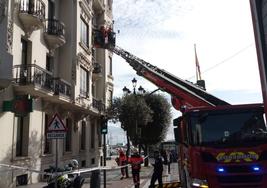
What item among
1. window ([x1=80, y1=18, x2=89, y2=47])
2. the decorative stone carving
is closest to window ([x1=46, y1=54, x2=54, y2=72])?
window ([x1=80, y1=18, x2=89, y2=47])

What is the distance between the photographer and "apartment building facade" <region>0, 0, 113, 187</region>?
653 inches

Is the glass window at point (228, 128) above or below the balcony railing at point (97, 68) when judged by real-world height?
below

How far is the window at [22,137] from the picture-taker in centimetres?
1858

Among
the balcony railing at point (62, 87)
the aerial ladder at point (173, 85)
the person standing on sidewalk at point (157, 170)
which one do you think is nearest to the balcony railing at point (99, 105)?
the aerial ladder at point (173, 85)

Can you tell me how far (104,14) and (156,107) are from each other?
35.9 feet

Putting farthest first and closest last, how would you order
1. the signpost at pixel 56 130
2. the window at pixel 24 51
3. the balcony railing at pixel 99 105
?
the balcony railing at pixel 99 105, the window at pixel 24 51, the signpost at pixel 56 130

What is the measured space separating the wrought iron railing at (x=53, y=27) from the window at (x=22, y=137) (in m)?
5.18

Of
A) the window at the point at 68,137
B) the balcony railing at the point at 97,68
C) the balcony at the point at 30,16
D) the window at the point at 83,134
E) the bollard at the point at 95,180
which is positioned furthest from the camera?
the balcony railing at the point at 97,68

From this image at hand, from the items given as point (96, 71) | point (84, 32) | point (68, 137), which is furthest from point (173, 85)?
point (96, 71)

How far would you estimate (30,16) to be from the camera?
18.0m

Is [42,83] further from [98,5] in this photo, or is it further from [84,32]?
[98,5]

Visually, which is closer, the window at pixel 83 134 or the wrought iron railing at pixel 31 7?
the wrought iron railing at pixel 31 7

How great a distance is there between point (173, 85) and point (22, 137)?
7.40 meters

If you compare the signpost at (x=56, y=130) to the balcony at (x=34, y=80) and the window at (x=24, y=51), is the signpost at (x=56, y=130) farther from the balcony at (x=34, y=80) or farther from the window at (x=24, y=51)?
the window at (x=24, y=51)
